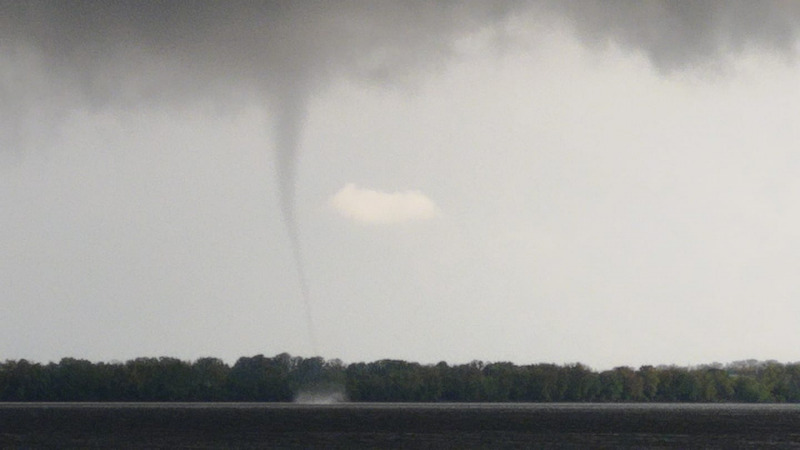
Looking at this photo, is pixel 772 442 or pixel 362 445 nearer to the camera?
pixel 362 445

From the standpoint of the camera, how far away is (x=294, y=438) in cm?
13638

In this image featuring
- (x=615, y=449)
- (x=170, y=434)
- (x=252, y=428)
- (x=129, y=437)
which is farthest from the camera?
(x=252, y=428)

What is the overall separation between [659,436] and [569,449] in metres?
33.9

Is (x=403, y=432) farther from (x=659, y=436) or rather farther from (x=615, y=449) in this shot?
(x=615, y=449)

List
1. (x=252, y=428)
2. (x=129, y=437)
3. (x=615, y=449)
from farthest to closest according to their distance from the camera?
1. (x=252, y=428)
2. (x=129, y=437)
3. (x=615, y=449)

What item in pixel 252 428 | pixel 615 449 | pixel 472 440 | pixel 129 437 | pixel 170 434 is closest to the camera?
pixel 615 449

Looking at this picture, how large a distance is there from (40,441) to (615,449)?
58406mm

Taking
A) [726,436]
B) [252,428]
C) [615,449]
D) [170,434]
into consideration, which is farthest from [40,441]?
[726,436]

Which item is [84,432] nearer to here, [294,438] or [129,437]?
[129,437]

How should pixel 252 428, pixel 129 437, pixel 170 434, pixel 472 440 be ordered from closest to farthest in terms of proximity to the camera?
1. pixel 472 440
2. pixel 129 437
3. pixel 170 434
4. pixel 252 428

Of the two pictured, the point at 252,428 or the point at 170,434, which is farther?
the point at 252,428

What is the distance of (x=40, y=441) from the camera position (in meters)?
122

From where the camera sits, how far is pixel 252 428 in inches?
6462

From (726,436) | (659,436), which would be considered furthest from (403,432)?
(726,436)
